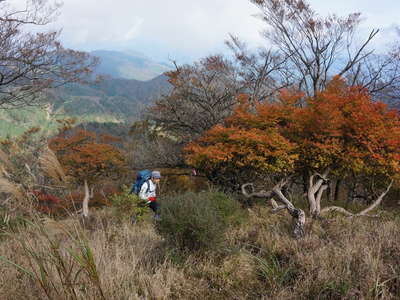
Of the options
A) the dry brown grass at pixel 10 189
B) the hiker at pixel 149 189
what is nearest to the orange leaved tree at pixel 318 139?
the hiker at pixel 149 189

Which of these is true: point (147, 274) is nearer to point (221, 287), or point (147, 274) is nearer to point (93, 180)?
point (221, 287)

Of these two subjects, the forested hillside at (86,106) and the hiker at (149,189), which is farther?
the hiker at (149,189)

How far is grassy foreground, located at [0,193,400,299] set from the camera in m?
2.21

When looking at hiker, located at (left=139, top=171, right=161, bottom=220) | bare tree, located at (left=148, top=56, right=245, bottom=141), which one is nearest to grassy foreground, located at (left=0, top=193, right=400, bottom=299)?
hiker, located at (left=139, top=171, right=161, bottom=220)

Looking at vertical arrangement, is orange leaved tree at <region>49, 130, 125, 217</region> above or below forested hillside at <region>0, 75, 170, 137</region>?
below

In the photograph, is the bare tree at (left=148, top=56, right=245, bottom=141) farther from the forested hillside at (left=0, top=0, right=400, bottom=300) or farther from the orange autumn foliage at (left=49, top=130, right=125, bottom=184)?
A: the orange autumn foliage at (left=49, top=130, right=125, bottom=184)

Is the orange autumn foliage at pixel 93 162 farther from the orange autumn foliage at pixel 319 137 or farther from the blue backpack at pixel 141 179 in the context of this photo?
the blue backpack at pixel 141 179

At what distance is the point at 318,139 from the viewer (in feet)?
27.6

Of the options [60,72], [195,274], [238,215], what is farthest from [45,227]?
[60,72]

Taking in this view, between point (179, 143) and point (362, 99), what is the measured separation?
26.3ft

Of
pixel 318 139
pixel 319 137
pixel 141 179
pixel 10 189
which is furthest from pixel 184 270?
pixel 318 139

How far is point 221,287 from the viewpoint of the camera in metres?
2.98

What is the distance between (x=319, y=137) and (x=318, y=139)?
214 millimetres

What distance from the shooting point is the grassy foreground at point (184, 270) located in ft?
7.24
